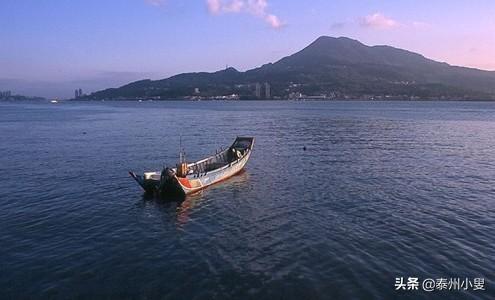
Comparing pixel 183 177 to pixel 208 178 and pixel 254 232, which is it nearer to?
pixel 208 178

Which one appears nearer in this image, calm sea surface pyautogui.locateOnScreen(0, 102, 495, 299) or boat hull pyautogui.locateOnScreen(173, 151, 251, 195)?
calm sea surface pyautogui.locateOnScreen(0, 102, 495, 299)

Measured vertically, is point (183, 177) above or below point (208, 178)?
above

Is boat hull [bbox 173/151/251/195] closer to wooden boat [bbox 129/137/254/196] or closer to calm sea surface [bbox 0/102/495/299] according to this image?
wooden boat [bbox 129/137/254/196]

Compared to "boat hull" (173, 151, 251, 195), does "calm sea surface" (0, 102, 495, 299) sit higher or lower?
lower

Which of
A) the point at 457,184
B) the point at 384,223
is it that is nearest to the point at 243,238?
the point at 384,223

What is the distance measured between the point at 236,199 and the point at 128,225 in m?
9.00

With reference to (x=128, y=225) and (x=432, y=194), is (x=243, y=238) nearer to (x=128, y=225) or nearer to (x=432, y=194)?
(x=128, y=225)

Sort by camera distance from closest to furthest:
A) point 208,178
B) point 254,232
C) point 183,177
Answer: point 254,232, point 183,177, point 208,178

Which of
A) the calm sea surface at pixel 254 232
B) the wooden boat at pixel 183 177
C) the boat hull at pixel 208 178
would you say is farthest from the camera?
the boat hull at pixel 208 178

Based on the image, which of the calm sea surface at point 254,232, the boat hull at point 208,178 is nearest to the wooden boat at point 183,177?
the boat hull at point 208,178

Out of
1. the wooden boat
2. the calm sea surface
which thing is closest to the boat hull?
the wooden boat

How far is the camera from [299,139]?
70250 millimetres

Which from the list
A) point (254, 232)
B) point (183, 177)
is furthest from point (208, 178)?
point (254, 232)

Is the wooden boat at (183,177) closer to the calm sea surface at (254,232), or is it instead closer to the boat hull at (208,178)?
the boat hull at (208,178)
